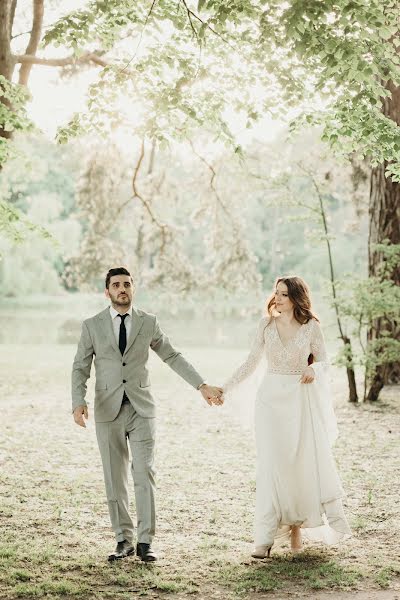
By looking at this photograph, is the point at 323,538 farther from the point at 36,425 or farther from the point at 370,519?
the point at 36,425

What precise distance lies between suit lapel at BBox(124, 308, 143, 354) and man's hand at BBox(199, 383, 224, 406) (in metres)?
0.72

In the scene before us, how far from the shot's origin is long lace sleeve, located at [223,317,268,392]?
5859 millimetres

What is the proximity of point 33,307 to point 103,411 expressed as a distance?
115 feet

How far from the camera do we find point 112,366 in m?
5.50

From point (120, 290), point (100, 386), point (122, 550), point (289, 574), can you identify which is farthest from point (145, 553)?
point (120, 290)

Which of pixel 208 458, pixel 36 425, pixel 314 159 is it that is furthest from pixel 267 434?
pixel 314 159

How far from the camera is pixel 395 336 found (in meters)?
13.5

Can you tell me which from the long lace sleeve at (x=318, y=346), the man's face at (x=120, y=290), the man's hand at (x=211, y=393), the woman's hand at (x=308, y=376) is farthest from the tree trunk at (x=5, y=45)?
the woman's hand at (x=308, y=376)

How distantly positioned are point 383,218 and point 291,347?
8280 mm

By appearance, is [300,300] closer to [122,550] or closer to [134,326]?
[134,326]

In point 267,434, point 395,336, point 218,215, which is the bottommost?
point 267,434

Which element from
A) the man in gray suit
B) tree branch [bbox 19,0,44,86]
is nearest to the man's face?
the man in gray suit

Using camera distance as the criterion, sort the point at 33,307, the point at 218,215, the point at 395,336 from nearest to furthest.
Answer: the point at 395,336
the point at 218,215
the point at 33,307

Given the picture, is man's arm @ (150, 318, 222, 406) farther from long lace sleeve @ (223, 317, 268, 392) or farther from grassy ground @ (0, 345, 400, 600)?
grassy ground @ (0, 345, 400, 600)
